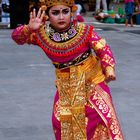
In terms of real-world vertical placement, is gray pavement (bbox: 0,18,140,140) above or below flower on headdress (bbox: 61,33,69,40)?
below

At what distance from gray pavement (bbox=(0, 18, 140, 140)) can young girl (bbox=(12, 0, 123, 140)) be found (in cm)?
244

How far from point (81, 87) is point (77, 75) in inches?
3.9

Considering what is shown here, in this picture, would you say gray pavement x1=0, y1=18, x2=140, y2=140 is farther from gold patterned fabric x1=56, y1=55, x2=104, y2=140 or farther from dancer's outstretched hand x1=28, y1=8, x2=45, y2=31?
dancer's outstretched hand x1=28, y1=8, x2=45, y2=31

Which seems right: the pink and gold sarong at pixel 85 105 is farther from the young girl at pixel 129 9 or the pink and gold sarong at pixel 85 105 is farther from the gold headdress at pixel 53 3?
the young girl at pixel 129 9

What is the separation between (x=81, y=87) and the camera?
4.42 meters

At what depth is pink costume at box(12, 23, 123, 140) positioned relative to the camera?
14.4 ft

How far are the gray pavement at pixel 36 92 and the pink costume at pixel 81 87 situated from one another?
2440 mm

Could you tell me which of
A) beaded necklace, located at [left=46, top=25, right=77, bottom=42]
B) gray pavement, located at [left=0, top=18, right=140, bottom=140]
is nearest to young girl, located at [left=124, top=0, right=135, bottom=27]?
gray pavement, located at [left=0, top=18, right=140, bottom=140]

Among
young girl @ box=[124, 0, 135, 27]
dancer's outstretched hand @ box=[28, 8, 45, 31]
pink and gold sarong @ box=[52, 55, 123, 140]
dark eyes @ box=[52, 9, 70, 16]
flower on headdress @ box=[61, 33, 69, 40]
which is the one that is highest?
dark eyes @ box=[52, 9, 70, 16]

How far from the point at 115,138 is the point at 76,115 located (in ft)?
1.07

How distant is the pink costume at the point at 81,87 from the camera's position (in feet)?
14.4

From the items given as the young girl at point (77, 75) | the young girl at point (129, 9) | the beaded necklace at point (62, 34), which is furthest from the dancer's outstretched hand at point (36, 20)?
the young girl at point (129, 9)

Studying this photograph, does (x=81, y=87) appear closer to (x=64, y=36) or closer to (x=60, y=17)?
(x=64, y=36)

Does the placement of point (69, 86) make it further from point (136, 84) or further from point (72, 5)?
point (136, 84)
